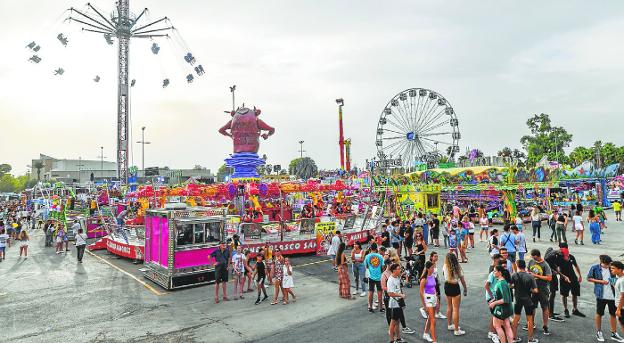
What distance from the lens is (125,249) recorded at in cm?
1706

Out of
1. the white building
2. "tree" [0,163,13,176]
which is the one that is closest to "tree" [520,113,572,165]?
the white building

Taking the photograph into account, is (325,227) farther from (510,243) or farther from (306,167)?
(306,167)

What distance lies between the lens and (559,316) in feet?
26.5

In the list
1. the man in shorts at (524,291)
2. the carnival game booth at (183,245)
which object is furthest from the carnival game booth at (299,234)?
the man in shorts at (524,291)

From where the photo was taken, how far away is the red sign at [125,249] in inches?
634

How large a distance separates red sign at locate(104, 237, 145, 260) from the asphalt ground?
2070 mm

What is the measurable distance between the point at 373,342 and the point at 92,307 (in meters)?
7.18

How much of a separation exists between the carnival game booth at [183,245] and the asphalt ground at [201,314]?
43 cm

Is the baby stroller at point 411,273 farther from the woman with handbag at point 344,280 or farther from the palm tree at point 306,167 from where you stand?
the palm tree at point 306,167

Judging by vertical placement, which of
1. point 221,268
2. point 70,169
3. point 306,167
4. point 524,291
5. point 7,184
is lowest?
point 221,268

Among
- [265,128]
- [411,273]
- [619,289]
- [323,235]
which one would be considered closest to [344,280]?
[411,273]

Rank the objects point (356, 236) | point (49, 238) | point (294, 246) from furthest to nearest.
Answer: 1. point (49, 238)
2. point (356, 236)
3. point (294, 246)

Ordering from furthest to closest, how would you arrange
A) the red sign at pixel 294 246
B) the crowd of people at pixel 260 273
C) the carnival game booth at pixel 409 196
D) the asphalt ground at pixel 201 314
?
the carnival game booth at pixel 409 196 < the red sign at pixel 294 246 < the crowd of people at pixel 260 273 < the asphalt ground at pixel 201 314

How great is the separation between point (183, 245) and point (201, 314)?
3.03 m
